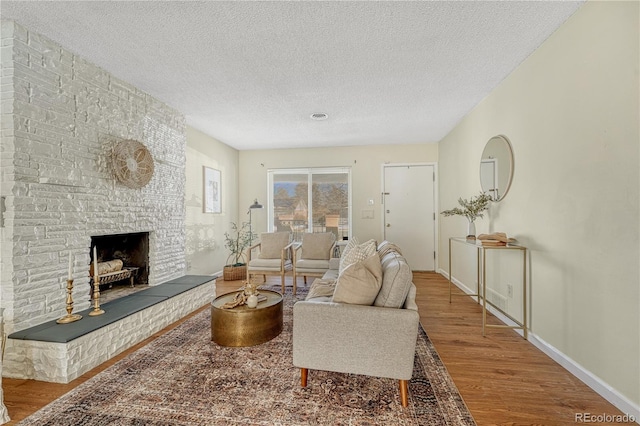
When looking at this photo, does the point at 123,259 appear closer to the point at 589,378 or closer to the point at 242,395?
the point at 242,395

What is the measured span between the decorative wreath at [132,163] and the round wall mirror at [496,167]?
3.68 meters

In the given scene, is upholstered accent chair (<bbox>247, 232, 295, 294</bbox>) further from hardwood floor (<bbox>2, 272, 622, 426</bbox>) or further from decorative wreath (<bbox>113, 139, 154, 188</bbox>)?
decorative wreath (<bbox>113, 139, 154, 188</bbox>)

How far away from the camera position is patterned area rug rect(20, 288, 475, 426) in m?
1.57

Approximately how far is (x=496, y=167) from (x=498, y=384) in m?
2.09

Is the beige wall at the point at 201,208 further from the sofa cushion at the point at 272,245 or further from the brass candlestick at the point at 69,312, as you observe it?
the brass candlestick at the point at 69,312

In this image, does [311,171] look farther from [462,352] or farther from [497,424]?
[497,424]

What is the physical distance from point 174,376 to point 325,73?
275 centimetres

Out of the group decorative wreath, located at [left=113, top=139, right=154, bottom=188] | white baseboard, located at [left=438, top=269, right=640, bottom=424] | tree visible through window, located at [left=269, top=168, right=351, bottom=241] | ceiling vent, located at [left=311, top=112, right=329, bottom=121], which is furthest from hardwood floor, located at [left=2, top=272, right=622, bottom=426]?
tree visible through window, located at [left=269, top=168, right=351, bottom=241]

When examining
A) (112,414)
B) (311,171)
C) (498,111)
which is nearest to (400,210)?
(311,171)

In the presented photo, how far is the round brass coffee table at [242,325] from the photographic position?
2381 mm

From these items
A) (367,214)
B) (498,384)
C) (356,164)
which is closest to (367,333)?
(498,384)

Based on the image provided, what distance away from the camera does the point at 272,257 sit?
A: 4453 millimetres

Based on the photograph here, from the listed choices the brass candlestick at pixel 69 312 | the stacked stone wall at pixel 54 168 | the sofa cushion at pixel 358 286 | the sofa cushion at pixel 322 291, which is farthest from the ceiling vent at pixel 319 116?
the brass candlestick at pixel 69 312

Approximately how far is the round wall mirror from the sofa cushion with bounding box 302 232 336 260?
2.17 metres
